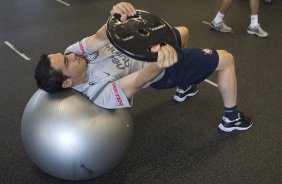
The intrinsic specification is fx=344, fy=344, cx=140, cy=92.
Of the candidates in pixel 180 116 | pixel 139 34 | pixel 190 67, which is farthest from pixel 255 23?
pixel 139 34

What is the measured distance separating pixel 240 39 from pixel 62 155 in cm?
249

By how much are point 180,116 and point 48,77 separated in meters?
0.98

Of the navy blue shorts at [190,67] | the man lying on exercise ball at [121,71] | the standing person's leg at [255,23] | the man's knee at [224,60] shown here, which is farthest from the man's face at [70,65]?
the standing person's leg at [255,23]

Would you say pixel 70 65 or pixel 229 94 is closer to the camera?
pixel 70 65

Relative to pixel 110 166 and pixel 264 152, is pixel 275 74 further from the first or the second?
pixel 110 166

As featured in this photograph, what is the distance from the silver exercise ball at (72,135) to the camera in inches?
58.8

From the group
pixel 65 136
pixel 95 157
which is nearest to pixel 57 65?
pixel 65 136

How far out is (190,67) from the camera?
5.90 ft

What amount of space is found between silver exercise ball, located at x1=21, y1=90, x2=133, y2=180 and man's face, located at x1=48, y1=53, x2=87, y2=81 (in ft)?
0.28

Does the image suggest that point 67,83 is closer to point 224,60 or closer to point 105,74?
point 105,74

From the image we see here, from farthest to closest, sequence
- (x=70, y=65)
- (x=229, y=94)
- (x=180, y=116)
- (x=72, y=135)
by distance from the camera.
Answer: (x=180, y=116) → (x=229, y=94) → (x=70, y=65) → (x=72, y=135)

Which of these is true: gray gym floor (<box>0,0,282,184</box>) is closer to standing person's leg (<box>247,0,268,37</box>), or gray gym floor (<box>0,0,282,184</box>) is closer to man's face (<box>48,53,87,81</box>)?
standing person's leg (<box>247,0,268,37</box>)

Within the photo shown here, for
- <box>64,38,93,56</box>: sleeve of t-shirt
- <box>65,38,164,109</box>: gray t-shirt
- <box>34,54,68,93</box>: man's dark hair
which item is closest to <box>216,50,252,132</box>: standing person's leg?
<box>65,38,164,109</box>: gray t-shirt

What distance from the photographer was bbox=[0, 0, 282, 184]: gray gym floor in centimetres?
176
